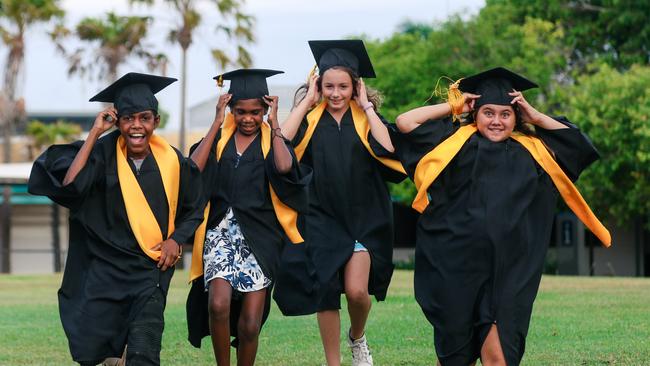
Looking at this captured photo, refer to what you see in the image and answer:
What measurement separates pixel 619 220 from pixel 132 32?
17185mm

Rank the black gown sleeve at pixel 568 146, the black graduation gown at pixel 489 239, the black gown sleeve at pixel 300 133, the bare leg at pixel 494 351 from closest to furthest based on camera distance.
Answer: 1. the bare leg at pixel 494 351
2. the black graduation gown at pixel 489 239
3. the black gown sleeve at pixel 568 146
4. the black gown sleeve at pixel 300 133

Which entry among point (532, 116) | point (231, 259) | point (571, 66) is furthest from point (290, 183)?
point (571, 66)

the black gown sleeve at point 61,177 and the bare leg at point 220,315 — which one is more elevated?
the black gown sleeve at point 61,177

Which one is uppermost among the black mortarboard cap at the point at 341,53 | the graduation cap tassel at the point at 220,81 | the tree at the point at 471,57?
the tree at the point at 471,57

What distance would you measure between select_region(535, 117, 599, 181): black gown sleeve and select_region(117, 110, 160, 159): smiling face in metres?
2.50

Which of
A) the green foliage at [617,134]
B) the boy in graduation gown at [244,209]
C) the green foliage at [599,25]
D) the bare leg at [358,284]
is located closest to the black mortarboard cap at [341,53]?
the boy in graduation gown at [244,209]

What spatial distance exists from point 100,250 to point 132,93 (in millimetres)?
1029

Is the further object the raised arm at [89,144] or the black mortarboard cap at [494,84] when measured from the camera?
the raised arm at [89,144]

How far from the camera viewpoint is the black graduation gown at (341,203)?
10.4 metres

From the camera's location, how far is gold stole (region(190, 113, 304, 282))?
9.81 metres

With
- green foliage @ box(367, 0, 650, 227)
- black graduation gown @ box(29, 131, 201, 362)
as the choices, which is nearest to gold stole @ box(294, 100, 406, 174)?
black graduation gown @ box(29, 131, 201, 362)

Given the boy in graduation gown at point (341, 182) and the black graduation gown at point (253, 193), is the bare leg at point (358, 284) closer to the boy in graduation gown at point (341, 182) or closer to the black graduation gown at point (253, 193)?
the boy in graduation gown at point (341, 182)

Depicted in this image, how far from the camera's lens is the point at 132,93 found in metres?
9.21

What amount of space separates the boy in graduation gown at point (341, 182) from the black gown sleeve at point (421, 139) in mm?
1306
